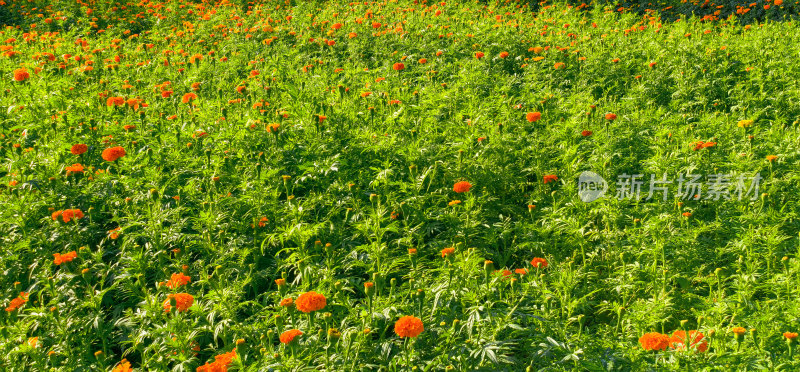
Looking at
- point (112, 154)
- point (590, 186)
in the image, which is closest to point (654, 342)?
point (590, 186)

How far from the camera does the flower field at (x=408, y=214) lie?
247cm

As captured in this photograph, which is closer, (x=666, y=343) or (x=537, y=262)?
(x=666, y=343)

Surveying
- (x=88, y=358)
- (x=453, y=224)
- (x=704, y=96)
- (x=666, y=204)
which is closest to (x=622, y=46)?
(x=704, y=96)

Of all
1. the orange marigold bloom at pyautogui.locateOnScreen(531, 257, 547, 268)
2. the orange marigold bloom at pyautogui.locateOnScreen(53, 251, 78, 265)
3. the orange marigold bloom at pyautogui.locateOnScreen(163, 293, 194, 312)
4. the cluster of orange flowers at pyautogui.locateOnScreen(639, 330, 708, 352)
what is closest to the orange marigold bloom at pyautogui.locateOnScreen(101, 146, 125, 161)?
the orange marigold bloom at pyautogui.locateOnScreen(53, 251, 78, 265)

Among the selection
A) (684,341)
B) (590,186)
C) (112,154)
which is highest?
(112,154)

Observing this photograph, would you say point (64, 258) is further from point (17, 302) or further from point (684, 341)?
→ point (684, 341)

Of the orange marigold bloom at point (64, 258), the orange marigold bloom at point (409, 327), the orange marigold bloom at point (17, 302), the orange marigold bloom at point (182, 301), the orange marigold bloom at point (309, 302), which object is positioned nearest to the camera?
the orange marigold bloom at point (409, 327)

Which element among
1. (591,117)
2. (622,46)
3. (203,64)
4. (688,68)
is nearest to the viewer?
(591,117)

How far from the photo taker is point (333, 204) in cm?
363

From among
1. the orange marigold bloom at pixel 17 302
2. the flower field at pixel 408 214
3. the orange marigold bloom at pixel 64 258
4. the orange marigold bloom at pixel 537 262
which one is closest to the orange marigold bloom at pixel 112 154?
the flower field at pixel 408 214

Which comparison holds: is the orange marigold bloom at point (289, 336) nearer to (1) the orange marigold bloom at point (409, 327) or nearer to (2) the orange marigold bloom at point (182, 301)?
(1) the orange marigold bloom at point (409, 327)

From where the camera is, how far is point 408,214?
3.46m

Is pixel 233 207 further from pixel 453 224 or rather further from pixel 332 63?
pixel 332 63

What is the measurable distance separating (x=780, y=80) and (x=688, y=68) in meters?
0.80
